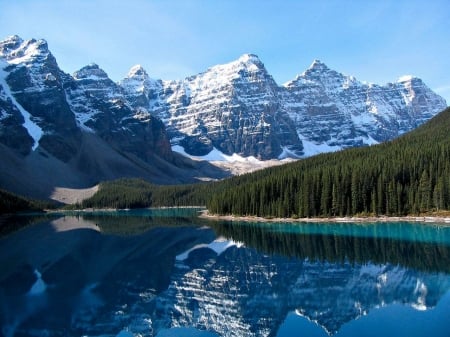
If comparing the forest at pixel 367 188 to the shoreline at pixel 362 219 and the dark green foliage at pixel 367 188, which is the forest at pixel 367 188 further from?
the shoreline at pixel 362 219

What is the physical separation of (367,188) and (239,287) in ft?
203

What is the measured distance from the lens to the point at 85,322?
2939 centimetres

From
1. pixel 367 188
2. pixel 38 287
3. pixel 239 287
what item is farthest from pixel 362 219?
pixel 38 287

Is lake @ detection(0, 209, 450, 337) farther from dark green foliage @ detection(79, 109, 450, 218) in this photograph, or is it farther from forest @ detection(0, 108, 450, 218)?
dark green foliage @ detection(79, 109, 450, 218)

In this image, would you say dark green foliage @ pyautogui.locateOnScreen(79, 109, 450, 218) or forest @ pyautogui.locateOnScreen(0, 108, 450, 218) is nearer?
forest @ pyautogui.locateOnScreen(0, 108, 450, 218)

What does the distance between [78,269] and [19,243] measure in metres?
31.1

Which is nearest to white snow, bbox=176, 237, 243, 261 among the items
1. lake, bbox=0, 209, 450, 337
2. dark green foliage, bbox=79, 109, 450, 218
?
lake, bbox=0, 209, 450, 337

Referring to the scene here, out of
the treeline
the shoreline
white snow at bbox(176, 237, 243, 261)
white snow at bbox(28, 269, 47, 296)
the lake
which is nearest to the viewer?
the lake

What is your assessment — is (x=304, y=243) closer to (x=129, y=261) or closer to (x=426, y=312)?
(x=129, y=261)

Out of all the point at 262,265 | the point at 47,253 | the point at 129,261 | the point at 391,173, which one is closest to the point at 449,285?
the point at 262,265

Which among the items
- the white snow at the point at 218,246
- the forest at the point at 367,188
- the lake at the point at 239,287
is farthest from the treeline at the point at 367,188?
the white snow at the point at 218,246

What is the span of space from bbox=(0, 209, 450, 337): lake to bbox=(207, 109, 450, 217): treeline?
2097 cm

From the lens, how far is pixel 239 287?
37562 mm

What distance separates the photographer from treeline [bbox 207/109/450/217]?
86938 millimetres
